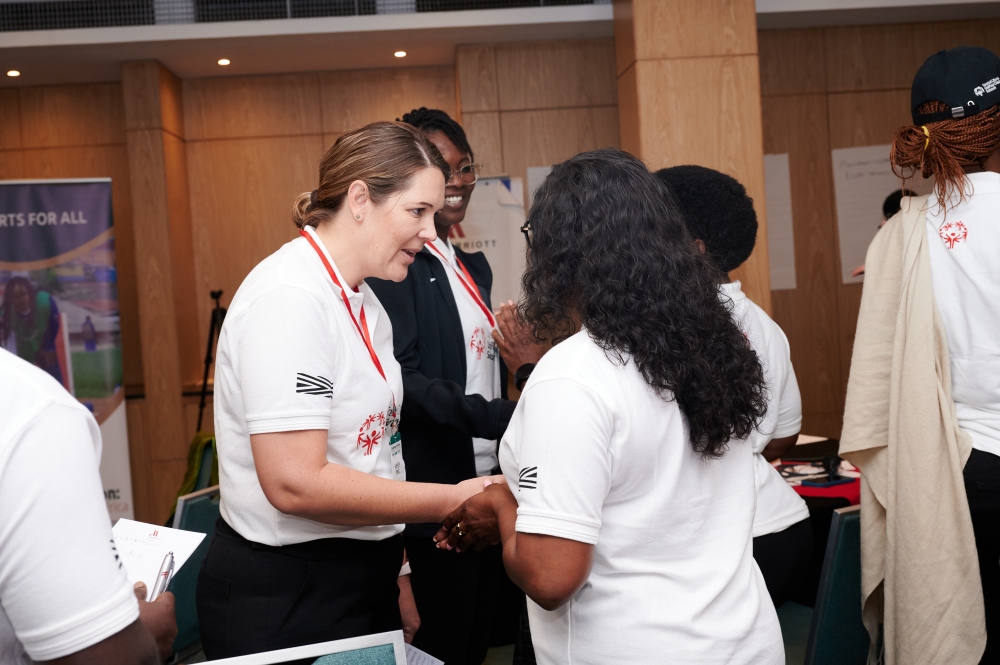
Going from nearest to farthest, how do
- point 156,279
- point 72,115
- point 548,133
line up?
point 156,279, point 548,133, point 72,115

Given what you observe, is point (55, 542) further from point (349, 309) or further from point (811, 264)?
point (811, 264)

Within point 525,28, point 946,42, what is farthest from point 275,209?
point 946,42

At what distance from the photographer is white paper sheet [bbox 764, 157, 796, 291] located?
19.4ft

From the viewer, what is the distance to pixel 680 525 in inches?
47.1

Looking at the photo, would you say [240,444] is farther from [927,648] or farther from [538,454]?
[927,648]

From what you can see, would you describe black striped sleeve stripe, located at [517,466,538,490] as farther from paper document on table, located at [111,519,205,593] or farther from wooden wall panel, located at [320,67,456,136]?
wooden wall panel, located at [320,67,456,136]

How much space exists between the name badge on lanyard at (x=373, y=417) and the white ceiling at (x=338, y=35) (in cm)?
408

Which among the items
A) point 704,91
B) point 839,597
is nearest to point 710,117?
point 704,91

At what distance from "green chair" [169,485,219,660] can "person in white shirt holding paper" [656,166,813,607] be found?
1.64 m

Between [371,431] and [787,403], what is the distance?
103 centimetres

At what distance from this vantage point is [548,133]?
5.79 metres

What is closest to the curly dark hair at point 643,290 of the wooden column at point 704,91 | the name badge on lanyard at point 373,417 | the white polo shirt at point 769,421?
the name badge on lanyard at point 373,417

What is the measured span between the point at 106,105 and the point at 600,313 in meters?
5.95

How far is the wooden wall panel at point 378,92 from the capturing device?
6184 millimetres
